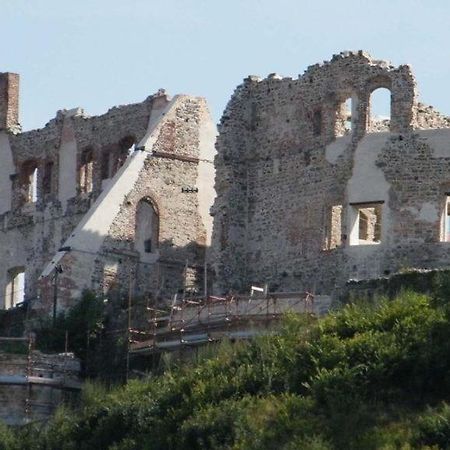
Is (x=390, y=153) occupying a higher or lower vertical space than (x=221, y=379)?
higher

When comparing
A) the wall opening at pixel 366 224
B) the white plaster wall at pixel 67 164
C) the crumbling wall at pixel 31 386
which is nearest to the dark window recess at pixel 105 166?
the white plaster wall at pixel 67 164

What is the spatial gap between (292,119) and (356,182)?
2.36m

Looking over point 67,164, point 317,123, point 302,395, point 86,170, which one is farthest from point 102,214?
point 302,395

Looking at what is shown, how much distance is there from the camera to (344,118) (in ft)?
193

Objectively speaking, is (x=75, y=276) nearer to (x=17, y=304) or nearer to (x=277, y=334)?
(x=17, y=304)

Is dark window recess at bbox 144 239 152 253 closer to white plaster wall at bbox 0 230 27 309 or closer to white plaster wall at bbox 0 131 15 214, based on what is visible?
white plaster wall at bbox 0 230 27 309

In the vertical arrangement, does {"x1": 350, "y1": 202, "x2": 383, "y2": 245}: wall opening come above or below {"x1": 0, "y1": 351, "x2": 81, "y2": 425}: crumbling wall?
above

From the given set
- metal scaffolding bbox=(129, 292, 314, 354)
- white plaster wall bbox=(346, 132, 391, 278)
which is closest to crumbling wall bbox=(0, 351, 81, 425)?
metal scaffolding bbox=(129, 292, 314, 354)

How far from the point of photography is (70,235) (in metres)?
62.1

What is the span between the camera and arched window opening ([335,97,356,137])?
5822 cm

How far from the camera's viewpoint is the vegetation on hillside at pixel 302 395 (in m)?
48.8

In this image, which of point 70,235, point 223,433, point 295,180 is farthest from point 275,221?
point 223,433

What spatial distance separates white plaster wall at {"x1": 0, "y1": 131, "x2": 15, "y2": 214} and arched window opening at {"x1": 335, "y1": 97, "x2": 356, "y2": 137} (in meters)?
9.68

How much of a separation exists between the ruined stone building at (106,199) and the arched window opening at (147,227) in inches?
0.7
